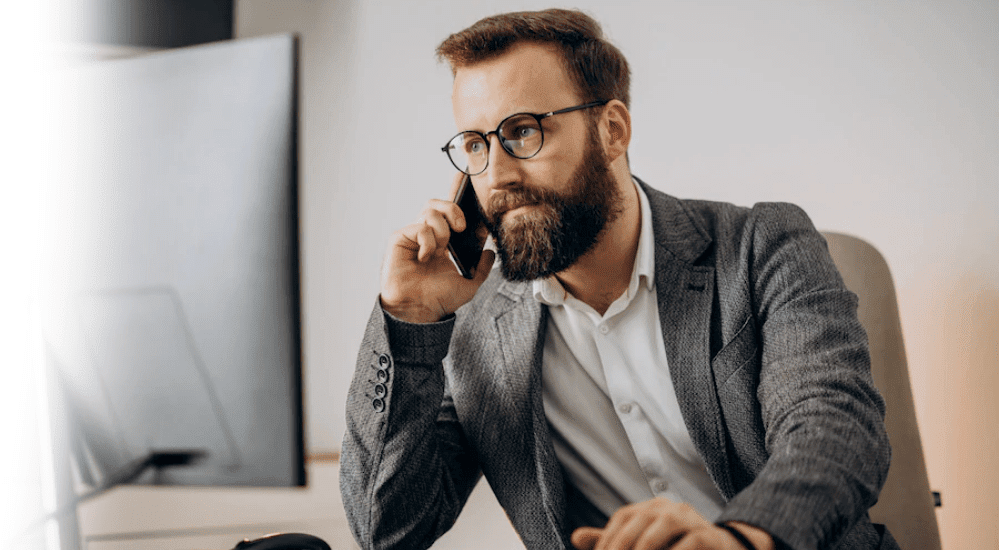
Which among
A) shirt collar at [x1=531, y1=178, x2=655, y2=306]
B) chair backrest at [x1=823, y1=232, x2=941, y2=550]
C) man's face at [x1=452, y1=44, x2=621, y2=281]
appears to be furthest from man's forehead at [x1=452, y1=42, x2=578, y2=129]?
chair backrest at [x1=823, y1=232, x2=941, y2=550]

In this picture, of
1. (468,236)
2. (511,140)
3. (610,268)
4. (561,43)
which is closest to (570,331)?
(610,268)

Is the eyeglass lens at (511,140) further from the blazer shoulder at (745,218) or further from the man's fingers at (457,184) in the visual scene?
the blazer shoulder at (745,218)

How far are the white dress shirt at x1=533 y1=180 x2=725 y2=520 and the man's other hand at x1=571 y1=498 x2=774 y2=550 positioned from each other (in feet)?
1.45

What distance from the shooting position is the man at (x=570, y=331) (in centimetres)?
89

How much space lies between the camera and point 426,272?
0.99 meters

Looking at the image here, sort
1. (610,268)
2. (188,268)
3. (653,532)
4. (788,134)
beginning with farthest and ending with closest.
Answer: (788,134), (610,268), (188,268), (653,532)

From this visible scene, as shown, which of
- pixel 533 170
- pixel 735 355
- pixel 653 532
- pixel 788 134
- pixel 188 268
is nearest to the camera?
pixel 653 532

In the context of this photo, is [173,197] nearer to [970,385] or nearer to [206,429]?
[206,429]

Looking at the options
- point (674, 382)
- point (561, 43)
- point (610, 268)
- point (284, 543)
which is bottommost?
point (284, 543)

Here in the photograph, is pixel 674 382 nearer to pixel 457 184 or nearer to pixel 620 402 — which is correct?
pixel 620 402

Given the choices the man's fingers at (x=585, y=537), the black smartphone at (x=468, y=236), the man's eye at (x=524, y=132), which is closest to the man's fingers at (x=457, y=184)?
the black smartphone at (x=468, y=236)

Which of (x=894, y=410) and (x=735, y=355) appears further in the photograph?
(x=894, y=410)

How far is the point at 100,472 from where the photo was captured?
0.72 meters

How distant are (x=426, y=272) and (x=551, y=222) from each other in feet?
0.72
